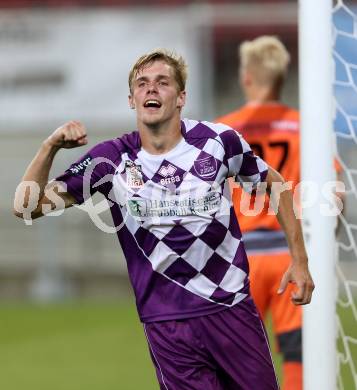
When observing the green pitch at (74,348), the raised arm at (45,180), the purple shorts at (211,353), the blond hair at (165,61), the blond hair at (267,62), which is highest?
the blond hair at (267,62)

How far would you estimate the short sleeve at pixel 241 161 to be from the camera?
424cm

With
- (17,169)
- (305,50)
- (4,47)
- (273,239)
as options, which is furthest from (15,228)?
(305,50)

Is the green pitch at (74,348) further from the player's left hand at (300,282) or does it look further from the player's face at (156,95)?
the player's face at (156,95)

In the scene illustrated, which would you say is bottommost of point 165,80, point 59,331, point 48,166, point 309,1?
point 59,331

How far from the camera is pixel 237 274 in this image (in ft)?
13.9

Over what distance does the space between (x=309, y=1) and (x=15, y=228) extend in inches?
408

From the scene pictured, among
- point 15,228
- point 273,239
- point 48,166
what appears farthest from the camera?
point 15,228

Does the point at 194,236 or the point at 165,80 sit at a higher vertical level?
the point at 165,80

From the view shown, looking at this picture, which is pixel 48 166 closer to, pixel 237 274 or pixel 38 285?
pixel 237 274

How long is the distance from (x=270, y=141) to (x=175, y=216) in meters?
1.75

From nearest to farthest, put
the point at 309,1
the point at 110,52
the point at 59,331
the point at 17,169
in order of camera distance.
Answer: the point at 309,1, the point at 59,331, the point at 110,52, the point at 17,169

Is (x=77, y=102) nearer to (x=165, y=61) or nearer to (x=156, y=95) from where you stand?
(x=165, y=61)

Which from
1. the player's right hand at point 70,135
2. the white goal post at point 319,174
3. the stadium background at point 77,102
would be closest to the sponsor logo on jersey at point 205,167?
the player's right hand at point 70,135

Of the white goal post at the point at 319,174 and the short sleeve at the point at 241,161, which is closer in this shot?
the short sleeve at the point at 241,161
